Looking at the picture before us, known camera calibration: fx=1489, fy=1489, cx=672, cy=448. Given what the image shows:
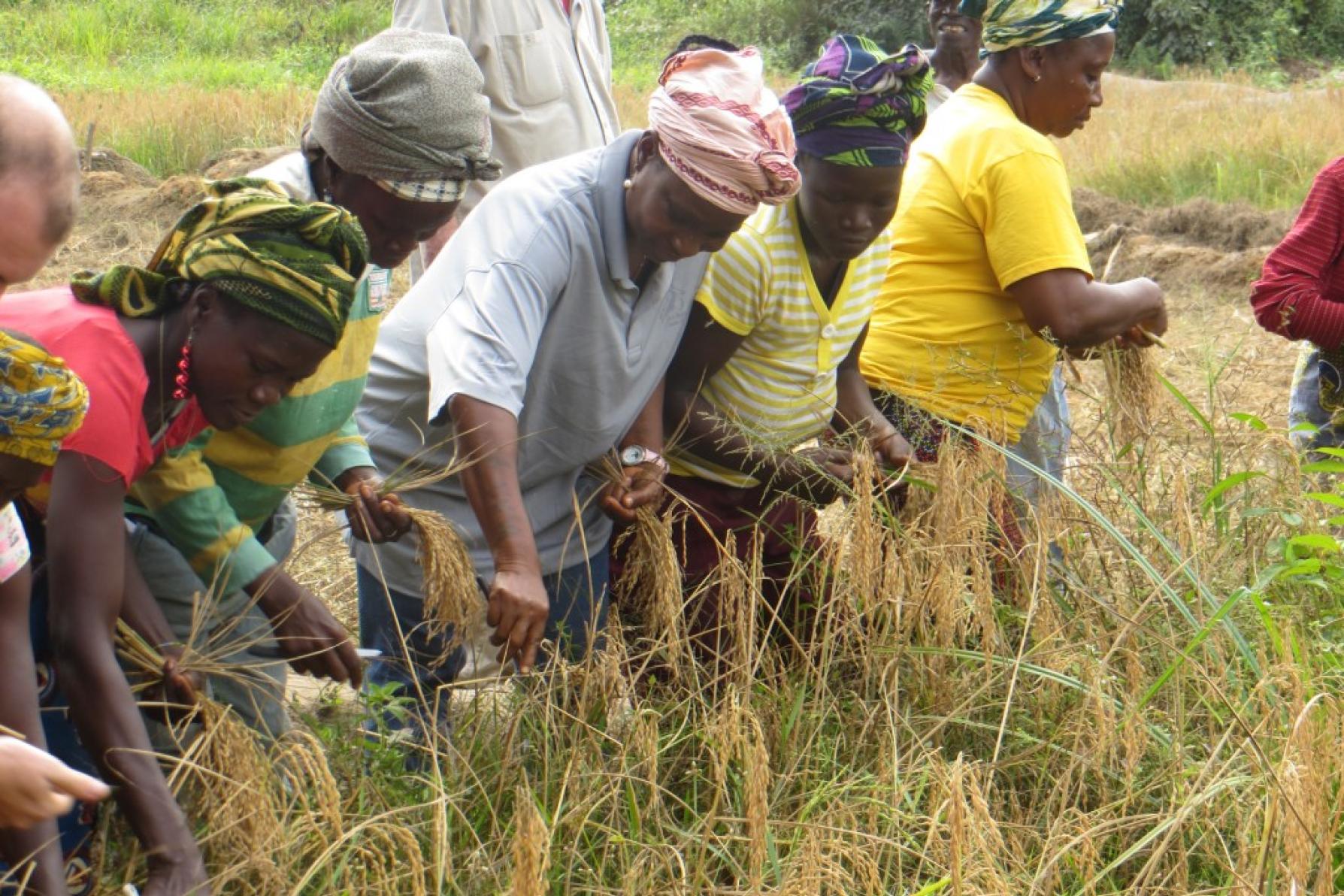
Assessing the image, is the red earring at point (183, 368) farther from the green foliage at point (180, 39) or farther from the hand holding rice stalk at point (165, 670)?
the green foliage at point (180, 39)

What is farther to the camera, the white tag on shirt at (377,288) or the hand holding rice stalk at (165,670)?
the white tag on shirt at (377,288)

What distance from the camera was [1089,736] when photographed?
8.38ft

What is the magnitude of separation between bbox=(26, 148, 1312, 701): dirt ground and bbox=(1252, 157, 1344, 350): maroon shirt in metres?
1.47

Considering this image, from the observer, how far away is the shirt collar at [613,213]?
2.44 metres

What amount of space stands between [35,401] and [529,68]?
7.28ft

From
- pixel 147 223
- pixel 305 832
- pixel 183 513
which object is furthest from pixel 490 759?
pixel 147 223

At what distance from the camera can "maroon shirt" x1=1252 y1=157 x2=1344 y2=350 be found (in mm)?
3590

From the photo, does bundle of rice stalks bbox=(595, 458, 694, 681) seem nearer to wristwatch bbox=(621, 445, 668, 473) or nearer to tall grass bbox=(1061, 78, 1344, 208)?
wristwatch bbox=(621, 445, 668, 473)

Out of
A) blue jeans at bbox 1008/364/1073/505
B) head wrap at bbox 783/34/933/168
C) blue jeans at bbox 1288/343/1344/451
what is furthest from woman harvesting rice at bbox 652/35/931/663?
blue jeans at bbox 1288/343/1344/451

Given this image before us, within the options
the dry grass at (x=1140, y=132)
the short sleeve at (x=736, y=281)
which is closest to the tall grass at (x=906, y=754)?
the short sleeve at (x=736, y=281)

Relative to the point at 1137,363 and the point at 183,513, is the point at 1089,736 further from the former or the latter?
the point at 183,513

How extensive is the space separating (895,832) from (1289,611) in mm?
Result: 1106

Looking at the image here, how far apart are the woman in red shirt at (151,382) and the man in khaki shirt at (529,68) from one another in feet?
5.02

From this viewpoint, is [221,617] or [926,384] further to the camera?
[926,384]
